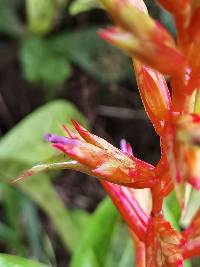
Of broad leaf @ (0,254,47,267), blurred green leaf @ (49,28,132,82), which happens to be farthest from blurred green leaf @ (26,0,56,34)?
broad leaf @ (0,254,47,267)

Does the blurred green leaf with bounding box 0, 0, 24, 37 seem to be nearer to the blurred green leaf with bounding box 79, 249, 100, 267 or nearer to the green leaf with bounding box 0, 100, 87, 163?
the green leaf with bounding box 0, 100, 87, 163

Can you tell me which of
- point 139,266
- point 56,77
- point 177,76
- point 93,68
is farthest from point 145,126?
point 177,76

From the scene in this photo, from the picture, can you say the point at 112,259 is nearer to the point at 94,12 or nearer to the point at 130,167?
the point at 130,167

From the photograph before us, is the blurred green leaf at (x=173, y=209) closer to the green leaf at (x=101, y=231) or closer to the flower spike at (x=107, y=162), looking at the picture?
the green leaf at (x=101, y=231)

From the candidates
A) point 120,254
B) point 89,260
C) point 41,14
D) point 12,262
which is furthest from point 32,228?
point 12,262

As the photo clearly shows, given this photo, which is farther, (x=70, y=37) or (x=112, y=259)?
(x=70, y=37)

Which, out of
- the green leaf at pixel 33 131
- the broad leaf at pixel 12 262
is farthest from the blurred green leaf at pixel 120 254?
the broad leaf at pixel 12 262
